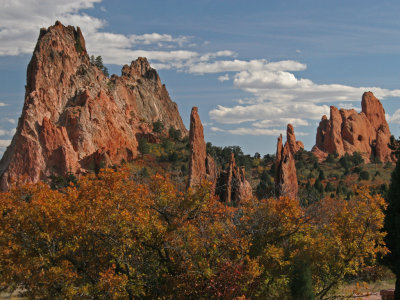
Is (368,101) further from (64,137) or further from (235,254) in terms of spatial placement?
(235,254)

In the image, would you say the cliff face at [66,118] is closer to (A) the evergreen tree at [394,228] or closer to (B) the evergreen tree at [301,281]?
(A) the evergreen tree at [394,228]

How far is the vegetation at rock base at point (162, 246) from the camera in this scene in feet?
50.6

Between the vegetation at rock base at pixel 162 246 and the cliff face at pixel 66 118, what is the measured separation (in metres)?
73.8

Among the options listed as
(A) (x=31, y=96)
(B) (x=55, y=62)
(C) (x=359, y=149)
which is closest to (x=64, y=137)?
(A) (x=31, y=96)

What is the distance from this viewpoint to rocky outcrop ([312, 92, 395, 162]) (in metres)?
126

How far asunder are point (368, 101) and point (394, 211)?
410ft

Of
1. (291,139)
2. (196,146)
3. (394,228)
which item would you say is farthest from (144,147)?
(394,228)

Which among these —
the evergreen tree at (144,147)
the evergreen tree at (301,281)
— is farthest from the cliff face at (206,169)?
the evergreen tree at (301,281)

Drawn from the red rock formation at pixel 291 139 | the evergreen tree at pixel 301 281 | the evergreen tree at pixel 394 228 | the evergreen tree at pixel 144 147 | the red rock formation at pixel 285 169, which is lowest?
the evergreen tree at pixel 301 281

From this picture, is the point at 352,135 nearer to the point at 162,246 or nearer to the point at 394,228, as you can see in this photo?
the point at 394,228

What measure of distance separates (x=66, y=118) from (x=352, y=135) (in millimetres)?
75696

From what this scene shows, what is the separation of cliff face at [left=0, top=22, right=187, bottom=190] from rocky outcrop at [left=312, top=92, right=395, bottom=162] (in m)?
48.5

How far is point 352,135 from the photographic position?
12800cm

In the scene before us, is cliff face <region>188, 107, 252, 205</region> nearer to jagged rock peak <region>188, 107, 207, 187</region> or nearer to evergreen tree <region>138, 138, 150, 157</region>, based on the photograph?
jagged rock peak <region>188, 107, 207, 187</region>
